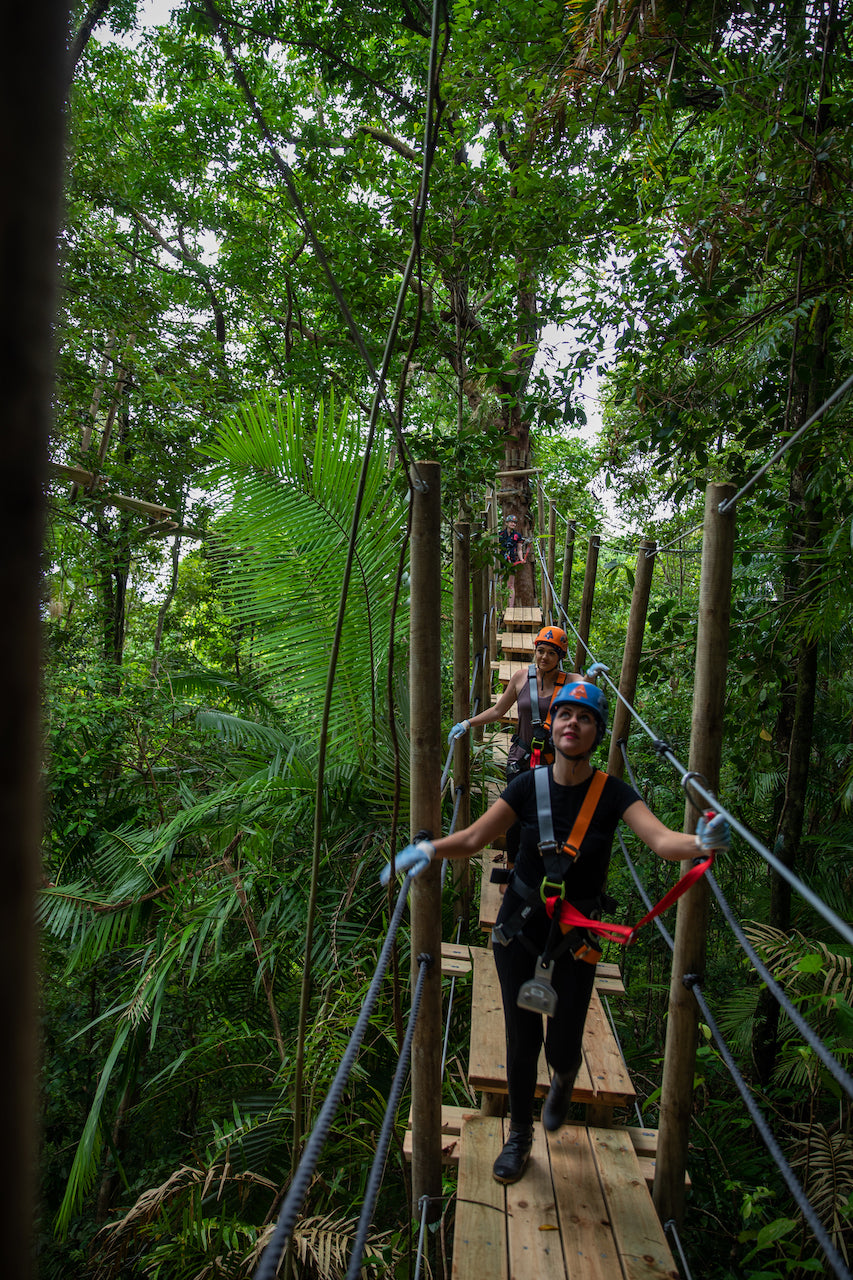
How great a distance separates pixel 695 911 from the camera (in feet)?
6.57

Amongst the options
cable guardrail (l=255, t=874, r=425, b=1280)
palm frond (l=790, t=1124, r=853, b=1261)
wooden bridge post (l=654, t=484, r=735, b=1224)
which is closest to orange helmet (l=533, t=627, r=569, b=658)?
wooden bridge post (l=654, t=484, r=735, b=1224)

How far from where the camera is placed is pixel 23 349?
0.22 meters

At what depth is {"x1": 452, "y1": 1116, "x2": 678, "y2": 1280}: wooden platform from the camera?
1.71 metres

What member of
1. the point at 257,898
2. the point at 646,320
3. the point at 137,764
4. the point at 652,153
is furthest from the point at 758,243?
the point at 137,764

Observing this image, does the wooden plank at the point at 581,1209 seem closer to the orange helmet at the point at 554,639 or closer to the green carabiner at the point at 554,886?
the green carabiner at the point at 554,886

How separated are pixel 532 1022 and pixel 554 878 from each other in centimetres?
45

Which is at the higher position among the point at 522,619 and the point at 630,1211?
the point at 522,619

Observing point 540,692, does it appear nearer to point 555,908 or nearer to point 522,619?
point 555,908

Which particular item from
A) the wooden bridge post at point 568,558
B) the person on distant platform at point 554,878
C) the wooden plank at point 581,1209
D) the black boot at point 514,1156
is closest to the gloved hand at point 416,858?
the person on distant platform at point 554,878

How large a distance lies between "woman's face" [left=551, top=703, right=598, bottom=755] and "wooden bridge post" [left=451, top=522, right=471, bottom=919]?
59.4 inches

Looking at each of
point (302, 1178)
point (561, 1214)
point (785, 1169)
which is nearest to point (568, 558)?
point (561, 1214)

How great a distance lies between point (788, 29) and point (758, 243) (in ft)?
2.62

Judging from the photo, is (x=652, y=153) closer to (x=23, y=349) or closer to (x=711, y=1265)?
(x=23, y=349)

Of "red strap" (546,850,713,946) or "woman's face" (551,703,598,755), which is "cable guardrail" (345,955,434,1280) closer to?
"red strap" (546,850,713,946)
